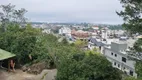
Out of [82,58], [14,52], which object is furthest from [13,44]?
[82,58]

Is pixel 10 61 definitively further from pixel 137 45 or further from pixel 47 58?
pixel 137 45

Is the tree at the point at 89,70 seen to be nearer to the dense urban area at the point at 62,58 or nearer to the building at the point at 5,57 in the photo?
the dense urban area at the point at 62,58

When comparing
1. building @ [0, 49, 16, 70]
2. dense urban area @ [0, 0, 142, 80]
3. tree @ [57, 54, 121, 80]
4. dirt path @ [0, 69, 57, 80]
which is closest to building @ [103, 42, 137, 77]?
dense urban area @ [0, 0, 142, 80]

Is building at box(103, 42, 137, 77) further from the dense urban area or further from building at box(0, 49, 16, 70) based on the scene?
building at box(0, 49, 16, 70)

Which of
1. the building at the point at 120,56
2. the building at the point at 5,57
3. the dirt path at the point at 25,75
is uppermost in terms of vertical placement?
the building at the point at 5,57

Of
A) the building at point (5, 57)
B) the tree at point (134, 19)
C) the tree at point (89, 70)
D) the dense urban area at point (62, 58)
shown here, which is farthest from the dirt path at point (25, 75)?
the tree at point (134, 19)

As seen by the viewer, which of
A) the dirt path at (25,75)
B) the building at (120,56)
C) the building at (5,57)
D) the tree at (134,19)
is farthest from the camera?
the building at (120,56)

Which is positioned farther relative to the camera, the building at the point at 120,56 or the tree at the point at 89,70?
the building at the point at 120,56

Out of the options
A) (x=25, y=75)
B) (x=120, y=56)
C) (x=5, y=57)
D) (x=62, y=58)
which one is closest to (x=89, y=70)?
(x=62, y=58)
